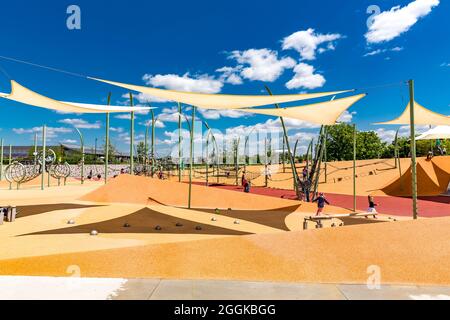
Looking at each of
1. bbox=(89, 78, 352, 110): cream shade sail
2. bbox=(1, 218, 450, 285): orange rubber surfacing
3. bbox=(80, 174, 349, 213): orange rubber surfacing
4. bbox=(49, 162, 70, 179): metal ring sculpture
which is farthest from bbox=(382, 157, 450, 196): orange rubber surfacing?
bbox=(49, 162, 70, 179): metal ring sculpture

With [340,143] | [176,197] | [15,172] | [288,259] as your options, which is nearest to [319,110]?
[288,259]

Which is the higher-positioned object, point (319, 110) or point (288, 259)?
point (319, 110)

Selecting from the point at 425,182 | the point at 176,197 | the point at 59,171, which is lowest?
the point at 176,197

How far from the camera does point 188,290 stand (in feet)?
15.9

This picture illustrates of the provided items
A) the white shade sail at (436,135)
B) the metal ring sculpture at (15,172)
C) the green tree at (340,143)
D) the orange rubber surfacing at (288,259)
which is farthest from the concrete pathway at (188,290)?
the green tree at (340,143)

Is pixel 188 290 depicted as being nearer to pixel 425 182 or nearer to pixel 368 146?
pixel 425 182

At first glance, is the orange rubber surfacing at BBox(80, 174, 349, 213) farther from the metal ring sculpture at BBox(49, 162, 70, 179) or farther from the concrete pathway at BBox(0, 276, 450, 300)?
the metal ring sculpture at BBox(49, 162, 70, 179)

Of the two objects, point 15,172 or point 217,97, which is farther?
point 15,172

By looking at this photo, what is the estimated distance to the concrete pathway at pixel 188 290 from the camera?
4601 millimetres

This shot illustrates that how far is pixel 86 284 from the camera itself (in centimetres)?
502

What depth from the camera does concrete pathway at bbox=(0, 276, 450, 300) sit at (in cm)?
460
